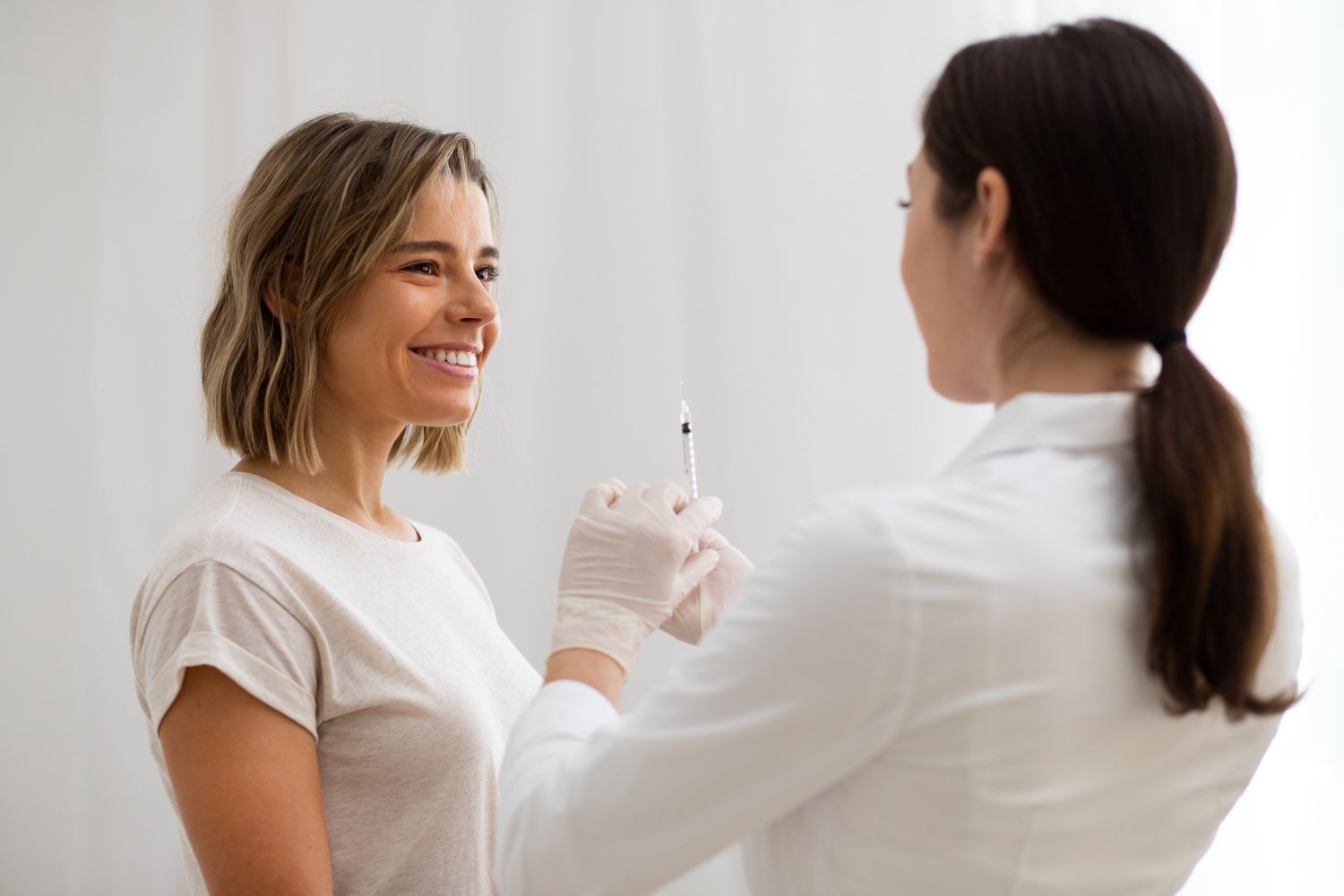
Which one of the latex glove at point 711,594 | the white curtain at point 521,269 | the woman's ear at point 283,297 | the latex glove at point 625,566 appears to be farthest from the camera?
the white curtain at point 521,269

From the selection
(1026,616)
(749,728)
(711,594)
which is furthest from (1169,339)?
(711,594)

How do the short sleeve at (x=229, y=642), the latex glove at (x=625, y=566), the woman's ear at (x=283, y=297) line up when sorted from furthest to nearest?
the woman's ear at (x=283, y=297)
the short sleeve at (x=229, y=642)
the latex glove at (x=625, y=566)

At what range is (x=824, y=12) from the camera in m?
2.18

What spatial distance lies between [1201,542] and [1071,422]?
11 centimetres

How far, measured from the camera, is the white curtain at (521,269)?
85.3 inches

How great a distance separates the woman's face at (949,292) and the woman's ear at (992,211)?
1 centimetres

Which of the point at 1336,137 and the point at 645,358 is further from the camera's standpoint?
the point at 645,358

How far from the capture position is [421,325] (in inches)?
52.6

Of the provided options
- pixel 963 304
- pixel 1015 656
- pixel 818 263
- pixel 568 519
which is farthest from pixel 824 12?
pixel 1015 656

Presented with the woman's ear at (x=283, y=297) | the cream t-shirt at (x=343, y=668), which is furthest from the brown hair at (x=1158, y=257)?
the woman's ear at (x=283, y=297)

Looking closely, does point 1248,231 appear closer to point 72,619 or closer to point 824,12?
point 824,12

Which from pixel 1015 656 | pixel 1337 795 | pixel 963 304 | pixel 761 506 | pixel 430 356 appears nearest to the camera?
pixel 1015 656

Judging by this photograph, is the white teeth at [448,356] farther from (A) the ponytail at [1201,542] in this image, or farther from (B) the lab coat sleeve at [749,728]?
(A) the ponytail at [1201,542]

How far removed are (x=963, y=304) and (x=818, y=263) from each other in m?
1.39
